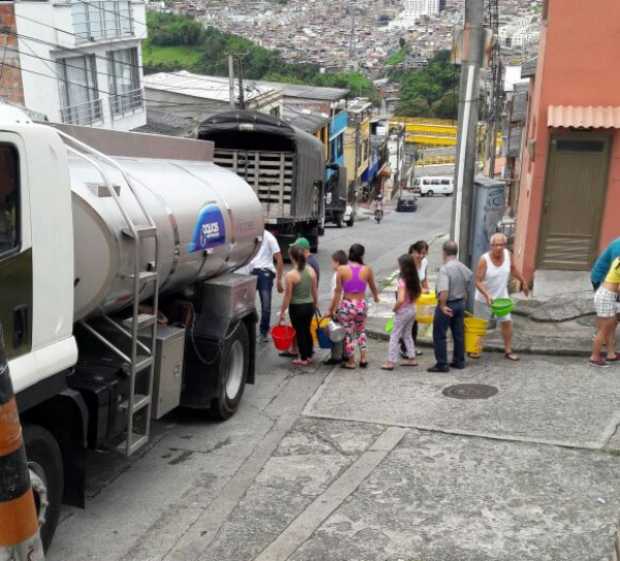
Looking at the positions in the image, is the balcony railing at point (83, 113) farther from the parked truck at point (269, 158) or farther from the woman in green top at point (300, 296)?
the woman in green top at point (300, 296)

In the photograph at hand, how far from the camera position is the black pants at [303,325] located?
29.7 feet

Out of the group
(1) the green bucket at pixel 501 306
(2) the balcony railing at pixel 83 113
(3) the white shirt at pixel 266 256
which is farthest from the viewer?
(2) the balcony railing at pixel 83 113

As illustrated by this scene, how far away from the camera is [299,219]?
736 inches

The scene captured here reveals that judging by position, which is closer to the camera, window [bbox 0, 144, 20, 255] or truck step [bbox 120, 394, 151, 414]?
window [bbox 0, 144, 20, 255]

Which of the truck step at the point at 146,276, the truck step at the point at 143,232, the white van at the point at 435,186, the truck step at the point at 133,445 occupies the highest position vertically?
the truck step at the point at 143,232

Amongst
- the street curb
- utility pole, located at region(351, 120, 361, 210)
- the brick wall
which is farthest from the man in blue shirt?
utility pole, located at region(351, 120, 361, 210)

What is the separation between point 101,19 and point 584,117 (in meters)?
21.2

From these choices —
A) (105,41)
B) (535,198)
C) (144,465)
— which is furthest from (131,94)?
(144,465)

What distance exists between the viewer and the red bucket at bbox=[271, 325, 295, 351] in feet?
30.2

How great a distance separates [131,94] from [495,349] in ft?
76.8

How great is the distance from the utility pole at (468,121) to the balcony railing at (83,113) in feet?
59.9

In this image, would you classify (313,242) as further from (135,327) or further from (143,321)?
(135,327)

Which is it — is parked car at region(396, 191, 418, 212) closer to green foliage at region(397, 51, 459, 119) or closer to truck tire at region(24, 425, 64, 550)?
green foliage at region(397, 51, 459, 119)

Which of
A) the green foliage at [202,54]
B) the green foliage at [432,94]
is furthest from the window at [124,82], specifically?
the green foliage at [432,94]
